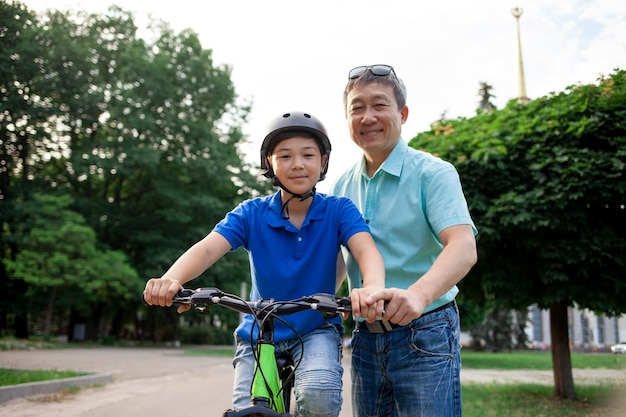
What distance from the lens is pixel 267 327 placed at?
2.25m

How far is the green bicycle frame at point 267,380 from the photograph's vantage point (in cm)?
209

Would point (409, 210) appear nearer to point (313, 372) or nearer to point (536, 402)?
point (313, 372)

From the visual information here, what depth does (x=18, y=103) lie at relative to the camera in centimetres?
2470

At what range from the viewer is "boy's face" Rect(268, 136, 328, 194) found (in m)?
2.78

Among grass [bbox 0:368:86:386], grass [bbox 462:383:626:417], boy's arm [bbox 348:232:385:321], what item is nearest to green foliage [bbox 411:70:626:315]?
grass [bbox 462:383:626:417]

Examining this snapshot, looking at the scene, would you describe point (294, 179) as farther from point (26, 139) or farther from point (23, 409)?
point (26, 139)

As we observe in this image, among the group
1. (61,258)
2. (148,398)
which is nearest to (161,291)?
(148,398)

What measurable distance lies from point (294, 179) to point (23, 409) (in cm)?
697

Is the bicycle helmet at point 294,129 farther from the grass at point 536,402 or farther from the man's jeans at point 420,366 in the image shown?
the grass at point 536,402

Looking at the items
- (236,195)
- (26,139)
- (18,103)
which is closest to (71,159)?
(26,139)

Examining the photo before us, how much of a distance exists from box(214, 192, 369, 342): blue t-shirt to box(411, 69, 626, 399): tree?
19.8ft

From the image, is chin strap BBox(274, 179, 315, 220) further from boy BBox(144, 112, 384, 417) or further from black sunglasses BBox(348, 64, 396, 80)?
black sunglasses BBox(348, 64, 396, 80)

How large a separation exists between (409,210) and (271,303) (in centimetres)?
97

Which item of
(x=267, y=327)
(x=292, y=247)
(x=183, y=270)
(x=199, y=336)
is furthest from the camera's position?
(x=199, y=336)
